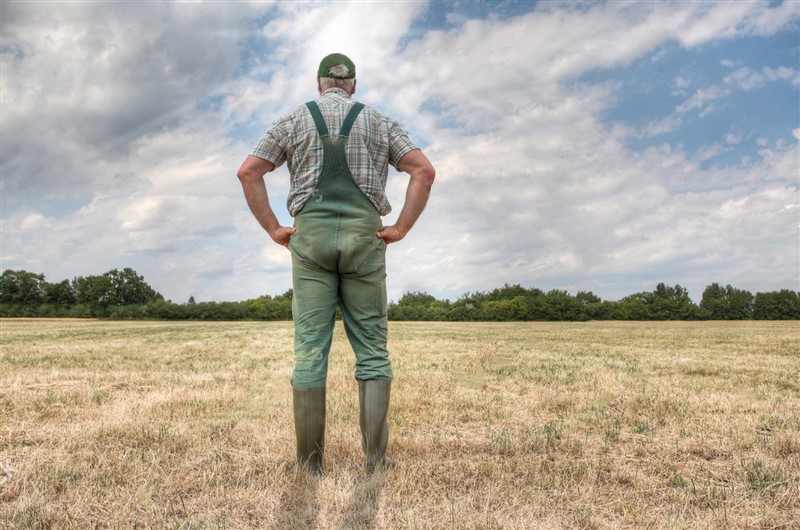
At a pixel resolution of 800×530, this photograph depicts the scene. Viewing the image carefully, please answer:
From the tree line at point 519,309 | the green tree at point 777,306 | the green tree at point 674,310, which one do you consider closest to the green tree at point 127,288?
the tree line at point 519,309

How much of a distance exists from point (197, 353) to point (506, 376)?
7.93 m

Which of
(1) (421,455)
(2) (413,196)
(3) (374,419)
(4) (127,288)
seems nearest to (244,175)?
(2) (413,196)

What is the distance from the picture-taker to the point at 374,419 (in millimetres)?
3631

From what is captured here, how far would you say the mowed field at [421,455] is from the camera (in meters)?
2.97

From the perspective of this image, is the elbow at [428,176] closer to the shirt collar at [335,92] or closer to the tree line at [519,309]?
the shirt collar at [335,92]

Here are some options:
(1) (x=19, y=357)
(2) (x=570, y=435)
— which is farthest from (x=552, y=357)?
(1) (x=19, y=357)

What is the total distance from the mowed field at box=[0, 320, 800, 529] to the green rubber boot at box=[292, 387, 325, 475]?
13 cm

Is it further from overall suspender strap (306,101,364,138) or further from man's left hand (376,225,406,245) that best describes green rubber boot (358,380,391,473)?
overall suspender strap (306,101,364,138)

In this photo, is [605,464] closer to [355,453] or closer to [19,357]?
[355,453]

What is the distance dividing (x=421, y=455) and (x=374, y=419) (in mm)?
639

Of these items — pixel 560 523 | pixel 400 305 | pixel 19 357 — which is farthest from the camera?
pixel 400 305

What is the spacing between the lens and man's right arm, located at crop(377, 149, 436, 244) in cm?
369

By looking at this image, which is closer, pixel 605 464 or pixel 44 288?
pixel 605 464

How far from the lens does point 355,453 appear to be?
400 cm
